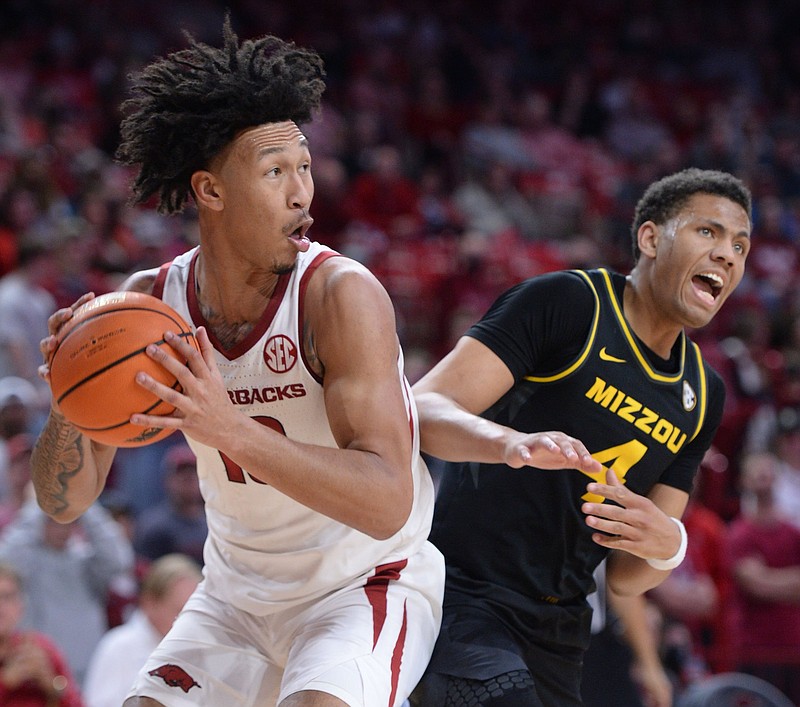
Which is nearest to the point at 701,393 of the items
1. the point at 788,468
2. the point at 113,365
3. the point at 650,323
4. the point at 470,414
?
the point at 650,323

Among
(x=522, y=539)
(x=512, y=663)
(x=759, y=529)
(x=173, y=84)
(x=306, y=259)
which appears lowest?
(x=759, y=529)

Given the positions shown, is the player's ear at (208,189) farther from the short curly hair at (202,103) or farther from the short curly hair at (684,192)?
the short curly hair at (684,192)

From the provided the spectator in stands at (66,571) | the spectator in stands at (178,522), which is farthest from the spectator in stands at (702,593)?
the spectator in stands at (66,571)

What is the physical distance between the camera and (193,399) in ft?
8.50

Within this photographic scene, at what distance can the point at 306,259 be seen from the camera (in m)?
3.19

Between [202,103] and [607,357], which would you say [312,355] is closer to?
[202,103]

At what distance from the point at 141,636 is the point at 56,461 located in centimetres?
249

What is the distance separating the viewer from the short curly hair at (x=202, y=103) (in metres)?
3.10

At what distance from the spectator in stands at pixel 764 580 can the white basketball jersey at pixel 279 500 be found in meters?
4.67

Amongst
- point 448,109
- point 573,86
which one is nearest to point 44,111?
point 448,109

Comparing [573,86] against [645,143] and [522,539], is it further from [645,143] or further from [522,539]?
[522,539]

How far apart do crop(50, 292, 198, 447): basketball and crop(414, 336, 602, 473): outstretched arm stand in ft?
2.68

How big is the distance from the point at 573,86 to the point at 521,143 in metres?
1.94

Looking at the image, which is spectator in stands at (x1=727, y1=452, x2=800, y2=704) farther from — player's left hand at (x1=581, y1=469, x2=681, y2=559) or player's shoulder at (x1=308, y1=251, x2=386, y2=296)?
player's shoulder at (x1=308, y1=251, x2=386, y2=296)
